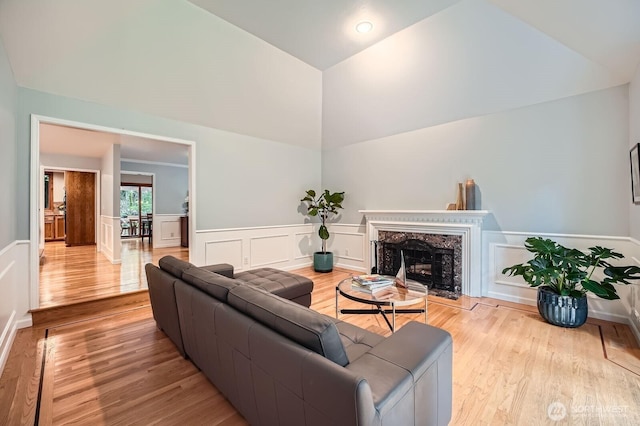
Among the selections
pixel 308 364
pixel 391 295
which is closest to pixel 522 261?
pixel 391 295

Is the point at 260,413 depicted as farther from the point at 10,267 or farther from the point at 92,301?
the point at 92,301

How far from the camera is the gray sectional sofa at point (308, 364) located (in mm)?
983

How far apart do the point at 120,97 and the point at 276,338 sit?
11.7 ft

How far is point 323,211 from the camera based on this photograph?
5.50 m

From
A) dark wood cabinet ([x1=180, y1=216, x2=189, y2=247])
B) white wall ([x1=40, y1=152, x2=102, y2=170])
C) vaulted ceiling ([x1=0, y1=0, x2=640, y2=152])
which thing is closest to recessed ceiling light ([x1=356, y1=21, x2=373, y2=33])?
vaulted ceiling ([x1=0, y1=0, x2=640, y2=152])

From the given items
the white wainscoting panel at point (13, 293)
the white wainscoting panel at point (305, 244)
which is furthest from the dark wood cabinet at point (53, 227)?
the white wainscoting panel at point (305, 244)

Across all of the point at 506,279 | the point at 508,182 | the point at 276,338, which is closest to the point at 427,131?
the point at 508,182

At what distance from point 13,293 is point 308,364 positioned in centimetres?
323

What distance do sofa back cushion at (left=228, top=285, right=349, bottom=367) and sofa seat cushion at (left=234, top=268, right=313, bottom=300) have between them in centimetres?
130

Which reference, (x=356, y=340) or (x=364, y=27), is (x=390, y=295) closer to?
(x=356, y=340)

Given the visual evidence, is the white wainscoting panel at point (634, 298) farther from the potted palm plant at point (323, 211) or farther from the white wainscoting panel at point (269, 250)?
the white wainscoting panel at point (269, 250)

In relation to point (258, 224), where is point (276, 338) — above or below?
below

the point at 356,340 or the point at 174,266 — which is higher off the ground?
the point at 174,266

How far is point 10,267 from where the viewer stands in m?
2.46
